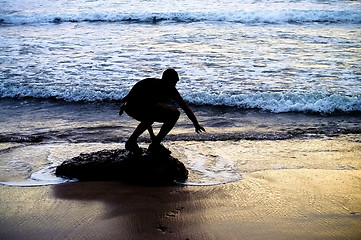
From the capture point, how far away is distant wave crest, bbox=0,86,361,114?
9688mm

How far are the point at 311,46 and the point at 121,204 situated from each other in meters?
13.3

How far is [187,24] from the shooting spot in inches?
901

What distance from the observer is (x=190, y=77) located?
12.3m

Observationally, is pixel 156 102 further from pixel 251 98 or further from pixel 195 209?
pixel 251 98

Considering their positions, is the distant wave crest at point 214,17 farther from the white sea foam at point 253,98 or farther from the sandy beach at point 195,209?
the sandy beach at point 195,209

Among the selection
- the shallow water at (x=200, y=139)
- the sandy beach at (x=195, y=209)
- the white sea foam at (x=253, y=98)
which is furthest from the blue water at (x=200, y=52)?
the sandy beach at (x=195, y=209)

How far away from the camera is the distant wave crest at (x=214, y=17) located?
23.8 metres

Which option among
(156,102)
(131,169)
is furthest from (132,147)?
(156,102)

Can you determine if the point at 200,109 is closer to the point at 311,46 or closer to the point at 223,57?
the point at 223,57

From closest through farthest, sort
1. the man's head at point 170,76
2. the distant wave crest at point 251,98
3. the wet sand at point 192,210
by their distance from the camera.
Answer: the wet sand at point 192,210 → the man's head at point 170,76 → the distant wave crest at point 251,98

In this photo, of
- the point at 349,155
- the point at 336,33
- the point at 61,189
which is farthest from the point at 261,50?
the point at 61,189

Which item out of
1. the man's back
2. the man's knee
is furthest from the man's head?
the man's knee

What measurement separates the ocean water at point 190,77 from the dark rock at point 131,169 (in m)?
0.28

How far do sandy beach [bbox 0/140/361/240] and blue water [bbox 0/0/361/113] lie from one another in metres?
4.60
